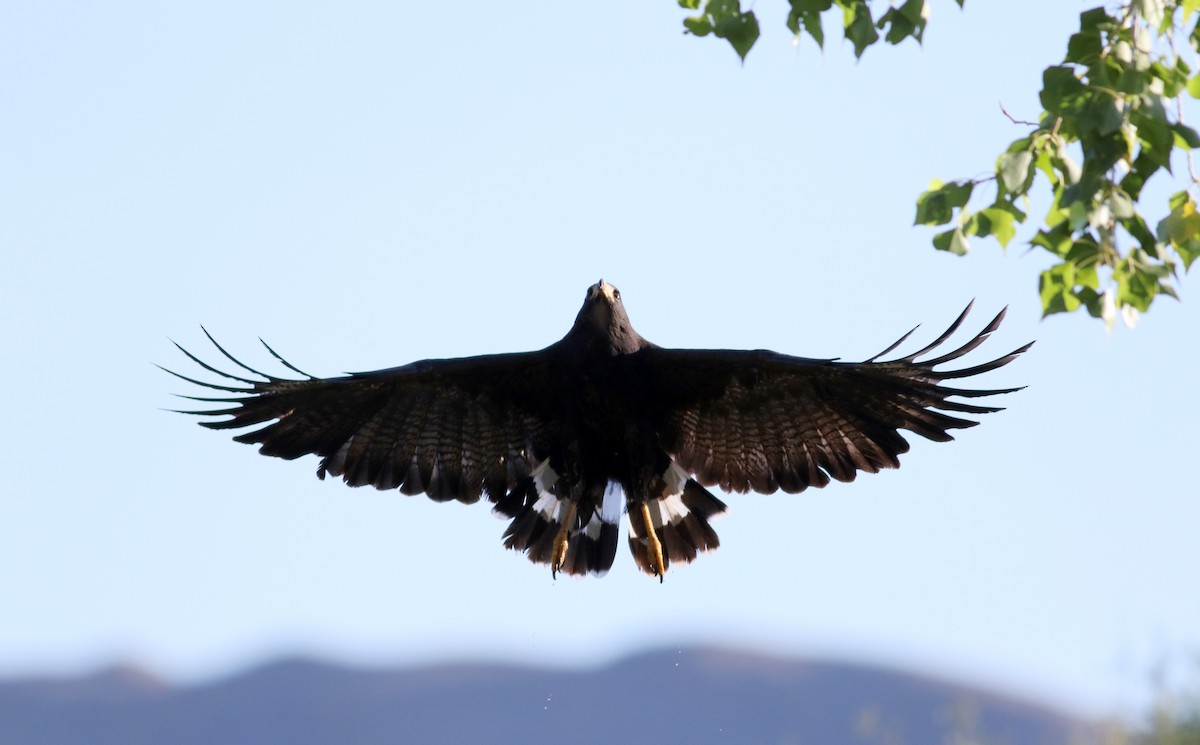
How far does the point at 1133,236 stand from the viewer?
5094 millimetres

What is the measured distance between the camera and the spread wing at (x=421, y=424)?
7.35m

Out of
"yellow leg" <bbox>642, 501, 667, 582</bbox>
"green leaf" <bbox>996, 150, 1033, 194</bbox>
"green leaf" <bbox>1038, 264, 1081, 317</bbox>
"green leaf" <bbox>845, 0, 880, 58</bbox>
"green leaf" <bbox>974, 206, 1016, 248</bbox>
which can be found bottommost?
"yellow leg" <bbox>642, 501, 667, 582</bbox>

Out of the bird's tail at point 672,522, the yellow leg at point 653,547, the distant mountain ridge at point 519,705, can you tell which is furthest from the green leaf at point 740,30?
the distant mountain ridge at point 519,705

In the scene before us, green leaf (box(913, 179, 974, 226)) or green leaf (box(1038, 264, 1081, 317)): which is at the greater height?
green leaf (box(913, 179, 974, 226))

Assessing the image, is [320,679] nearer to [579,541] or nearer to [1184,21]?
[579,541]

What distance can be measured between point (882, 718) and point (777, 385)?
2348cm

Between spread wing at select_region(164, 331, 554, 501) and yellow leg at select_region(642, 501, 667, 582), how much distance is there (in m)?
0.58

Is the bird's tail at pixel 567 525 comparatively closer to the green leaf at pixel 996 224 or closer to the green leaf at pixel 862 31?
the green leaf at pixel 996 224

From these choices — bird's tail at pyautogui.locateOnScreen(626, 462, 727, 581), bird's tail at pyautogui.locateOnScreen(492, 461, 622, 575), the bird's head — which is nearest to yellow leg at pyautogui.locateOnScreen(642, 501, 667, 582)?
bird's tail at pyautogui.locateOnScreen(626, 462, 727, 581)

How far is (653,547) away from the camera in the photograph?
25.0 feet

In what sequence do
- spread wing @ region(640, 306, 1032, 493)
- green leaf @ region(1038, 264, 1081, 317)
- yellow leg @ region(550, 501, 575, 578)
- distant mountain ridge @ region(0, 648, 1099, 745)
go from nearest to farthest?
green leaf @ region(1038, 264, 1081, 317), spread wing @ region(640, 306, 1032, 493), yellow leg @ region(550, 501, 575, 578), distant mountain ridge @ region(0, 648, 1099, 745)

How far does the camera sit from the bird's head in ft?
23.6

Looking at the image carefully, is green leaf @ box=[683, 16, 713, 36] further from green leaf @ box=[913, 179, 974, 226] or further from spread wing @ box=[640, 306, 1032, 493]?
spread wing @ box=[640, 306, 1032, 493]

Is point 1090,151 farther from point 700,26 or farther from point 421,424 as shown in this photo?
point 421,424
